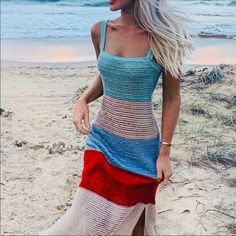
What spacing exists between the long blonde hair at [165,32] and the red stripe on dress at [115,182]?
0.40 m

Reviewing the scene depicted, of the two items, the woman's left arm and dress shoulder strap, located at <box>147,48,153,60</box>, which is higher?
dress shoulder strap, located at <box>147,48,153,60</box>

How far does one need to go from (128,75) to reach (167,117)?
0.21 m

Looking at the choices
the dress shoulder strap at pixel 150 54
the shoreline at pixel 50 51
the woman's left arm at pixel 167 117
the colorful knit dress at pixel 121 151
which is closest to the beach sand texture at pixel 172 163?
the colorful knit dress at pixel 121 151

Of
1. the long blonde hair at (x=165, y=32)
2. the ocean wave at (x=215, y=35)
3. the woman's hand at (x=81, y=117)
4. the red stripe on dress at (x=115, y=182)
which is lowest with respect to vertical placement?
the red stripe on dress at (x=115, y=182)

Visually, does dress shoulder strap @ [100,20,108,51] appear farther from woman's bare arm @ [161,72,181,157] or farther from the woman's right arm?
woman's bare arm @ [161,72,181,157]

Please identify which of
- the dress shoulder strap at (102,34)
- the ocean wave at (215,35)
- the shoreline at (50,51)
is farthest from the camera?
the shoreline at (50,51)

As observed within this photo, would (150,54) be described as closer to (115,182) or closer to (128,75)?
(128,75)

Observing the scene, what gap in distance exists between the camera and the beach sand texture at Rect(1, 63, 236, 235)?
9.54ft

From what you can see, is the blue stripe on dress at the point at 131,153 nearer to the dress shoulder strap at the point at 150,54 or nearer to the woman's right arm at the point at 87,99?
the woman's right arm at the point at 87,99

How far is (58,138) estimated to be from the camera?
166 inches

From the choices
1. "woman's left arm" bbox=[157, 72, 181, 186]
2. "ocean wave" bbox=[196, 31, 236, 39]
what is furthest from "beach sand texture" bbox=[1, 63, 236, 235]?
"woman's left arm" bbox=[157, 72, 181, 186]

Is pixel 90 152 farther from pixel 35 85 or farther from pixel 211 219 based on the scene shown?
pixel 35 85

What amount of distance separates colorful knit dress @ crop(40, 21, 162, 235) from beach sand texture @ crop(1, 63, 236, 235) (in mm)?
917

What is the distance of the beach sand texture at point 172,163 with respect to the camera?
2.91 meters
